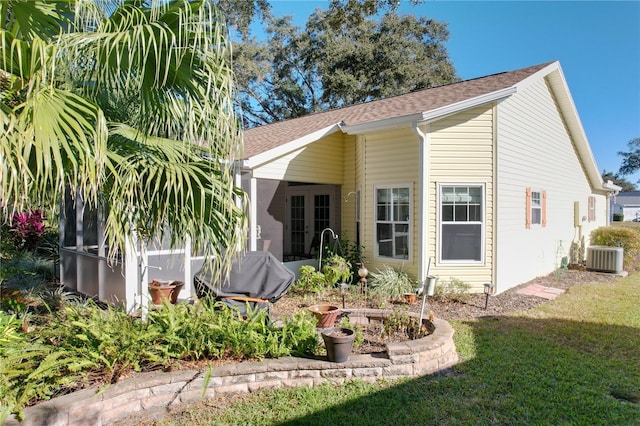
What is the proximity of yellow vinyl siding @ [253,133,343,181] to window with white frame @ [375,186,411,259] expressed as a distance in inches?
58.3

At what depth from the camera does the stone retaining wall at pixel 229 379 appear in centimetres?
307

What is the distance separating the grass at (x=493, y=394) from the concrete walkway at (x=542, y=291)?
2.80 meters

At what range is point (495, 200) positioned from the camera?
8.21 meters

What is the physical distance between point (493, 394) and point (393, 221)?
5181mm

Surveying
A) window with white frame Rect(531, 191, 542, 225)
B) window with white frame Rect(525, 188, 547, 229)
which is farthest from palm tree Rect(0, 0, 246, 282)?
window with white frame Rect(531, 191, 542, 225)

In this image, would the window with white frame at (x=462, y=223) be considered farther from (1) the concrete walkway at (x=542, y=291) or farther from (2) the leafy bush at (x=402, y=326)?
(2) the leafy bush at (x=402, y=326)

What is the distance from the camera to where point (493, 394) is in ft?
12.7

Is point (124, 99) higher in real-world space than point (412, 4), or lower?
lower

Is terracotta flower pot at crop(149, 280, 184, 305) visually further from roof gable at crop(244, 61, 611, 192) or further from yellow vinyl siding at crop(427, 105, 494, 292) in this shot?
yellow vinyl siding at crop(427, 105, 494, 292)

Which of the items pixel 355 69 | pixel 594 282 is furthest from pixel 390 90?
pixel 594 282

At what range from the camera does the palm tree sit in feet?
8.55

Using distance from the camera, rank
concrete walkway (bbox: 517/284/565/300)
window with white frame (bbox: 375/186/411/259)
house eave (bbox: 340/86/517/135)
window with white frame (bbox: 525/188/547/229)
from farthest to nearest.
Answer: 1. window with white frame (bbox: 525/188/547/229)
2. window with white frame (bbox: 375/186/411/259)
3. concrete walkway (bbox: 517/284/565/300)
4. house eave (bbox: 340/86/517/135)

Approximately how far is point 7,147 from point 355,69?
73.5ft

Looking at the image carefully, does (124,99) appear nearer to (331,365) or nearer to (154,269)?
(331,365)
